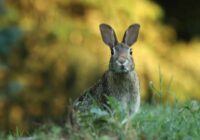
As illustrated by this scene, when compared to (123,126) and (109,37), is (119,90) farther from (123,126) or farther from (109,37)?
(123,126)

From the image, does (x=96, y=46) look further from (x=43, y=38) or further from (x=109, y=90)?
(x=109, y=90)

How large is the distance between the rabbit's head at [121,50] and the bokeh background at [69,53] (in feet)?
29.0

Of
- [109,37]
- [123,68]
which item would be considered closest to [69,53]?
[109,37]

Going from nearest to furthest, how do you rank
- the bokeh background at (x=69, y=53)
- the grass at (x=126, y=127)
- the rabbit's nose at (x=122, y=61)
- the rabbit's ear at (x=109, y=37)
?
the grass at (x=126, y=127)
the rabbit's nose at (x=122, y=61)
the rabbit's ear at (x=109, y=37)
the bokeh background at (x=69, y=53)

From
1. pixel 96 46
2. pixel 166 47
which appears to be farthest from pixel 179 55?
pixel 96 46

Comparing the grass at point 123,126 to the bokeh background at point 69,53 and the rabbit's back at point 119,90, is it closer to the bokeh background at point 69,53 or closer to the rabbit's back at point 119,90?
the rabbit's back at point 119,90

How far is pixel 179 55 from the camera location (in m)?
17.7

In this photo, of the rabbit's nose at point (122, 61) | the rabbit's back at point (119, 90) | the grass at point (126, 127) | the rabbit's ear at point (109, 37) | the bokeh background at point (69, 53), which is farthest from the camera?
the bokeh background at point (69, 53)

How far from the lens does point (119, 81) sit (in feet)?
23.0

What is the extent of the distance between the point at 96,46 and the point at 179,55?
1791 mm

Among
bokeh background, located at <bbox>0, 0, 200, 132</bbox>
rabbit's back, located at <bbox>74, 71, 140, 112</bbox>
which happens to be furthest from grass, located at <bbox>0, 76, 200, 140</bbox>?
bokeh background, located at <bbox>0, 0, 200, 132</bbox>

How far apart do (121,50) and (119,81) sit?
0.25 m

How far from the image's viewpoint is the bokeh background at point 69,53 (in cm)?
1638

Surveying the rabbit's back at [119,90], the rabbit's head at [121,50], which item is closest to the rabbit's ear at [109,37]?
the rabbit's head at [121,50]
